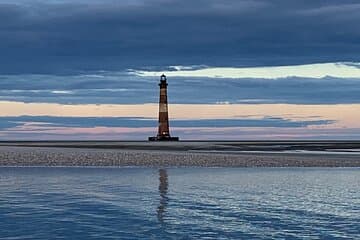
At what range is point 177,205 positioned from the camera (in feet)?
69.3

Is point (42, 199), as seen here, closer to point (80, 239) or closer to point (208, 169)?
point (80, 239)

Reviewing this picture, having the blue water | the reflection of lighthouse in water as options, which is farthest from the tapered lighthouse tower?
the blue water

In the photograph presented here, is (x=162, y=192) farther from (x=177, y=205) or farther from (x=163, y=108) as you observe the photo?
(x=163, y=108)

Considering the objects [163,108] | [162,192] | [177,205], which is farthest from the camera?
[163,108]

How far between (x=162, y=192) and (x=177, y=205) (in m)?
3.70

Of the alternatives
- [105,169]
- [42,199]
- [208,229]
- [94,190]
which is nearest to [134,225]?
[208,229]

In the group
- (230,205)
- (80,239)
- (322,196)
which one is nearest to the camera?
(80,239)

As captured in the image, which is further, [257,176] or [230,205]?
[257,176]

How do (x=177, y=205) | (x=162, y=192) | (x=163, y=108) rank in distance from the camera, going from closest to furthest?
1. (x=177, y=205)
2. (x=162, y=192)
3. (x=163, y=108)

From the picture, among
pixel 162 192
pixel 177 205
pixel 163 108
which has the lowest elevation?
pixel 177 205

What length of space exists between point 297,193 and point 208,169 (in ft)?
42.3

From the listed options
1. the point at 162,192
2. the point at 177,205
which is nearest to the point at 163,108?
the point at 162,192

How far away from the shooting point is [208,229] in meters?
16.7

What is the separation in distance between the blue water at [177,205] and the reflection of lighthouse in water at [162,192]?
0.04 metres
